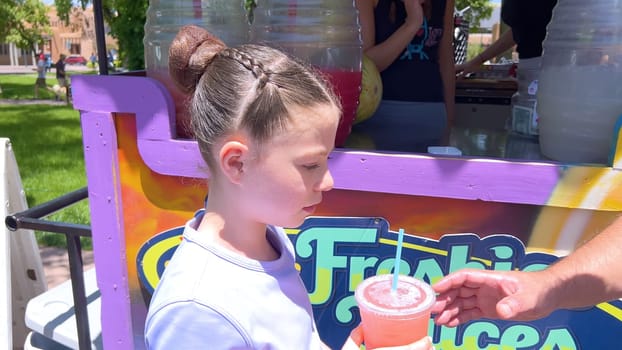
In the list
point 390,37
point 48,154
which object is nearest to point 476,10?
point 48,154

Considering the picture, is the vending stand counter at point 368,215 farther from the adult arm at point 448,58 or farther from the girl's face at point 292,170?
the adult arm at point 448,58

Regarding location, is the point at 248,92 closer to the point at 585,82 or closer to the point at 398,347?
the point at 398,347

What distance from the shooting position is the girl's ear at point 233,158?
1.04m

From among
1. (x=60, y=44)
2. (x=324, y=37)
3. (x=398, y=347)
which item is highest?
(x=324, y=37)

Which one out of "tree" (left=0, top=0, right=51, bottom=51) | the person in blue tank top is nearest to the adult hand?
the person in blue tank top

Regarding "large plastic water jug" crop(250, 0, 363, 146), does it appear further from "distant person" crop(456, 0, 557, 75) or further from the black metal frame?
"distant person" crop(456, 0, 557, 75)

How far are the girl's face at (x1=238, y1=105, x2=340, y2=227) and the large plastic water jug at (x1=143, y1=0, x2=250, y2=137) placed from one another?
74cm

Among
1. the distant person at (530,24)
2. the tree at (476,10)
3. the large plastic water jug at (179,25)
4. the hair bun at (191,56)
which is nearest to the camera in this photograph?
the hair bun at (191,56)

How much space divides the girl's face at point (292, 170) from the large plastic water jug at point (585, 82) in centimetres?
82

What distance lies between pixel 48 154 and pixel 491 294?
25.6ft

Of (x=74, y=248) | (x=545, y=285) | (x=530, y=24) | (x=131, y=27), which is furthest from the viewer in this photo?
(x=131, y=27)

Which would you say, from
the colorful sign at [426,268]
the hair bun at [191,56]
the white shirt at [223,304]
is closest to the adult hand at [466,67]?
the colorful sign at [426,268]

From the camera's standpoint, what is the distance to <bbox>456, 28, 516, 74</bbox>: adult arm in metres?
3.95

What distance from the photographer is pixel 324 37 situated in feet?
5.56
